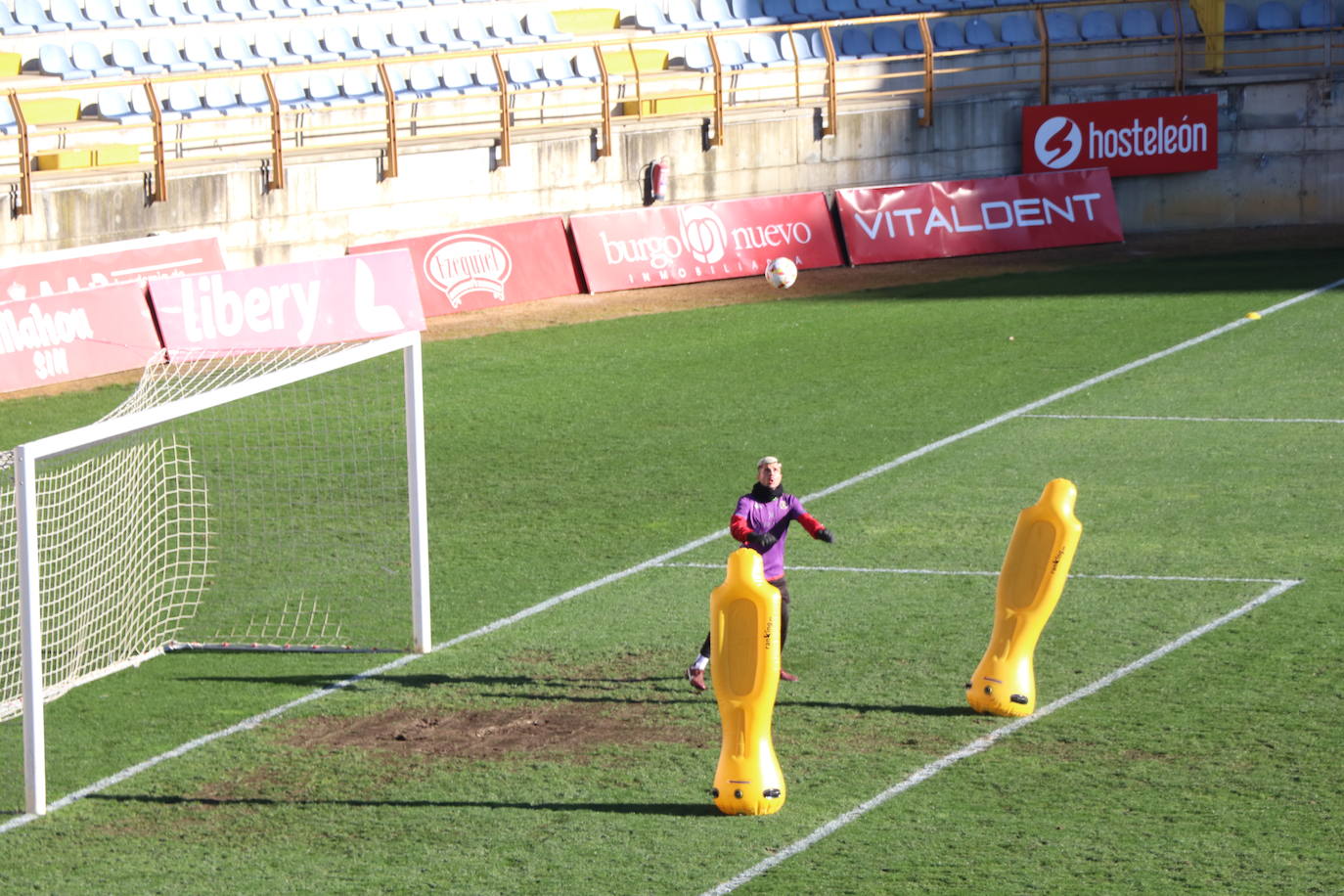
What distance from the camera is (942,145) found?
29156 mm

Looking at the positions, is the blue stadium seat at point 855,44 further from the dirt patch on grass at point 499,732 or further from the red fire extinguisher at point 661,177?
the dirt patch on grass at point 499,732

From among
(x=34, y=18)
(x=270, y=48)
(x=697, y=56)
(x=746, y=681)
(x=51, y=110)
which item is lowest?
(x=746, y=681)

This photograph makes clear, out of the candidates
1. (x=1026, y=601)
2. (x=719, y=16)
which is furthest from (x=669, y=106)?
(x=1026, y=601)

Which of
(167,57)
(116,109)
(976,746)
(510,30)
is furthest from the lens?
(510,30)

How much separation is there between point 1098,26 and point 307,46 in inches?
556

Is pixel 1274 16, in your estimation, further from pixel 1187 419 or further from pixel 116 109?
pixel 116 109

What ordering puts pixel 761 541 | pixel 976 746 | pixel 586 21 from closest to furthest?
1. pixel 976 746
2. pixel 761 541
3. pixel 586 21

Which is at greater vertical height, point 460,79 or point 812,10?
point 812,10

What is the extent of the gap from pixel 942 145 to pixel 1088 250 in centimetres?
292

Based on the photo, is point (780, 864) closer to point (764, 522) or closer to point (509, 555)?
point (764, 522)

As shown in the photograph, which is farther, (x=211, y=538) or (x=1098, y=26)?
(x=1098, y=26)

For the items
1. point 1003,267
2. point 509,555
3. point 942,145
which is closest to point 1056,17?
point 942,145

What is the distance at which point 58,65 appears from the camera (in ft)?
86.0

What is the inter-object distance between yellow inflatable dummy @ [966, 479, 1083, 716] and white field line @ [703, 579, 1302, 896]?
171 millimetres
